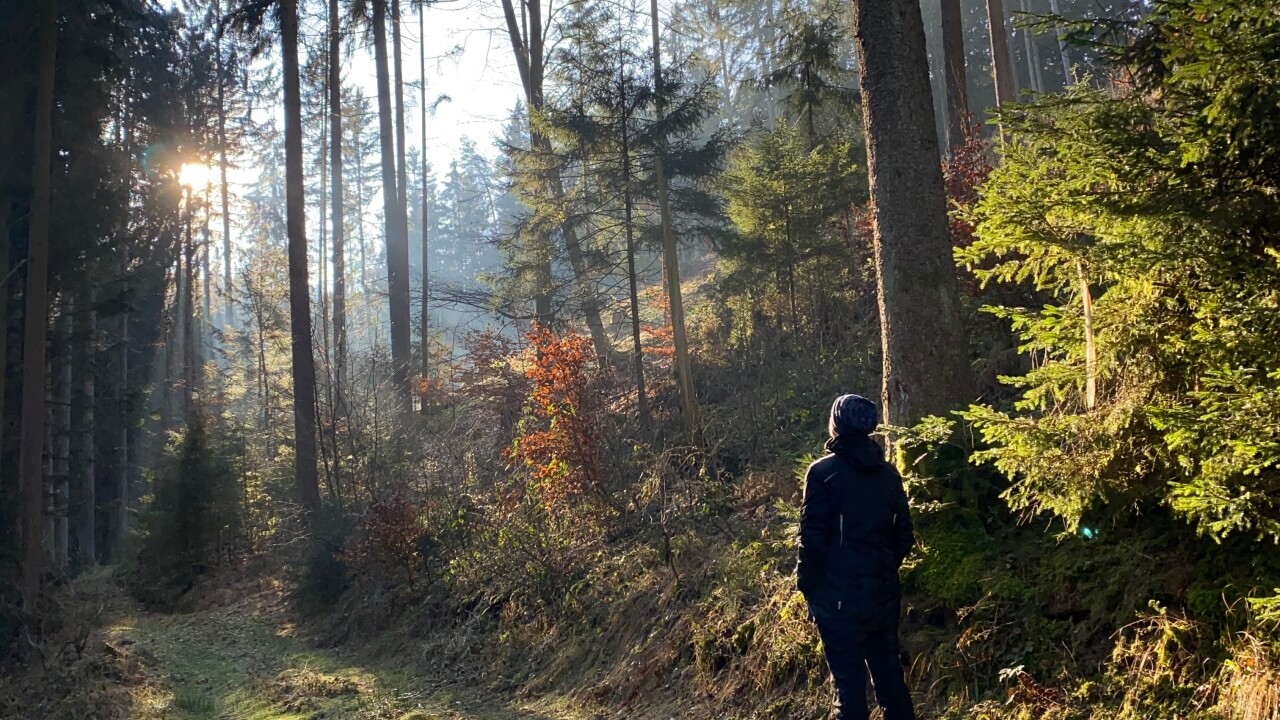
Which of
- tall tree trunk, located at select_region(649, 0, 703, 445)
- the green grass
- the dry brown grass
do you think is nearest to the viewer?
the dry brown grass

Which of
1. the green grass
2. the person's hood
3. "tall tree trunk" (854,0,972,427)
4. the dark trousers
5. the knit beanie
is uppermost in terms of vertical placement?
"tall tree trunk" (854,0,972,427)

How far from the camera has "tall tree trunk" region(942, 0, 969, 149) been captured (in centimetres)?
1311

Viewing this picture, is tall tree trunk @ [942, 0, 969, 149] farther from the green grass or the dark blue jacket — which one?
the green grass

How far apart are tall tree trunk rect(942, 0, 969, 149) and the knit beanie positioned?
8977mm

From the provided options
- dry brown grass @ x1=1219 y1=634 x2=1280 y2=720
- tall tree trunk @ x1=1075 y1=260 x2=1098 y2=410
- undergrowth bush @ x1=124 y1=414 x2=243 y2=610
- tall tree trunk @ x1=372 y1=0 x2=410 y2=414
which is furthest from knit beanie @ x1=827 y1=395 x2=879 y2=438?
undergrowth bush @ x1=124 y1=414 x2=243 y2=610

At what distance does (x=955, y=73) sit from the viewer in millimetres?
13164

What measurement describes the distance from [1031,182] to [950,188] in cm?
603

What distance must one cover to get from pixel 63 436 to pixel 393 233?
10732 millimetres

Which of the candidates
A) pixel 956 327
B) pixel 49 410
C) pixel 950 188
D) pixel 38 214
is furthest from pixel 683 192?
pixel 49 410

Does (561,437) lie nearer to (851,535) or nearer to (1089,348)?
(851,535)

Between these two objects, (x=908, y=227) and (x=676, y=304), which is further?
(x=676, y=304)

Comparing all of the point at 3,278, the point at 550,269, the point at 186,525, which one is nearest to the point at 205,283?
the point at 186,525

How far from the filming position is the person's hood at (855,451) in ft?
15.6

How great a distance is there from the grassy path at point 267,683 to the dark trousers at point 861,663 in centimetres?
382
